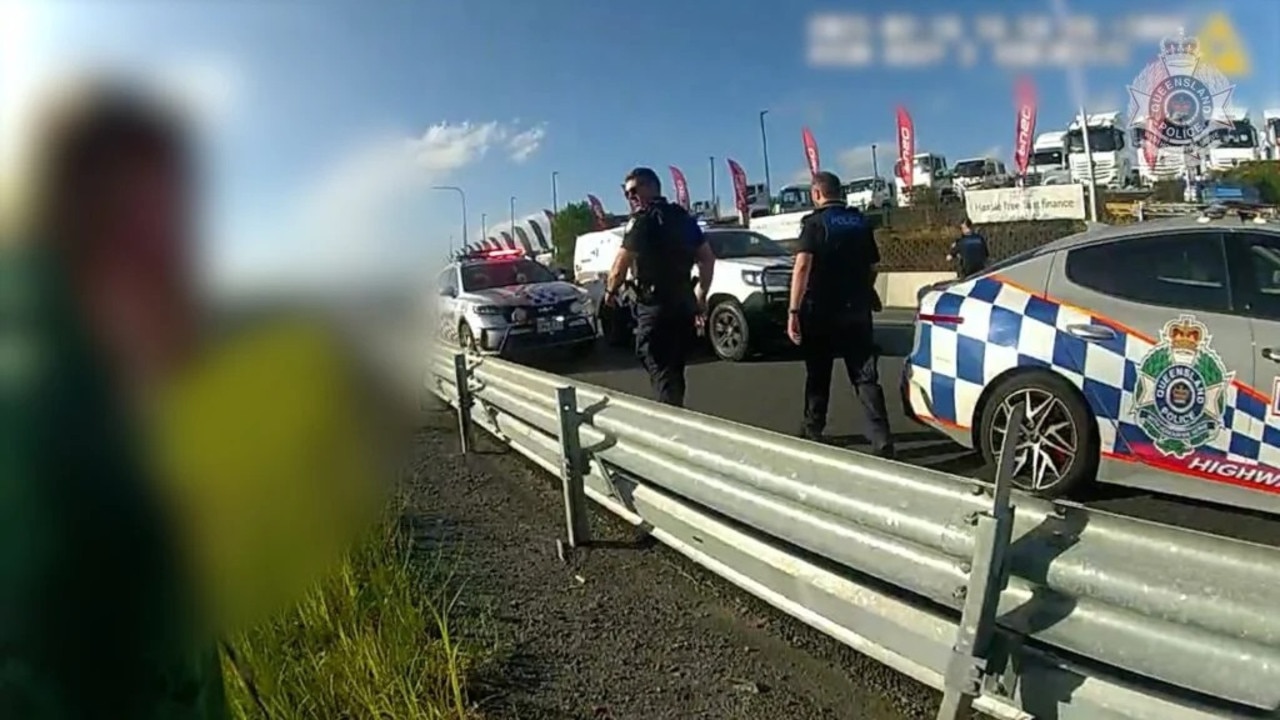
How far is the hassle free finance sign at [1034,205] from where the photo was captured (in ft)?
81.0

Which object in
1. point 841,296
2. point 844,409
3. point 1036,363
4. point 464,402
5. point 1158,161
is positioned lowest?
point 844,409

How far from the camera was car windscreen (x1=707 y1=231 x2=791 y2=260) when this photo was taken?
489 inches

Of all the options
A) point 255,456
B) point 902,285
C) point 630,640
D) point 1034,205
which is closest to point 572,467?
point 630,640

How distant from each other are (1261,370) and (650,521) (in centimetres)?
277

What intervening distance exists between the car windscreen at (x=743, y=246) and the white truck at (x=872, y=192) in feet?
77.1

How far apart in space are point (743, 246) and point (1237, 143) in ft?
89.4

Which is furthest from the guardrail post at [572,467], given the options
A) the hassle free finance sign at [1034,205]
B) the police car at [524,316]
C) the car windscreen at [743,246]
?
the hassle free finance sign at [1034,205]

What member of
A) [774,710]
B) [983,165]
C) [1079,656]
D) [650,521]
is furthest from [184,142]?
[983,165]

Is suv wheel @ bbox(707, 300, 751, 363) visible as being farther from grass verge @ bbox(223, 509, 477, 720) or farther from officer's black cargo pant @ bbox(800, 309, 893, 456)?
grass verge @ bbox(223, 509, 477, 720)

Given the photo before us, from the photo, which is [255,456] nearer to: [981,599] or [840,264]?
[981,599]

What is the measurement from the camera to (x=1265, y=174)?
23906 mm

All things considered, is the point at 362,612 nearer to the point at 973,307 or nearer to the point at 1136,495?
the point at 973,307

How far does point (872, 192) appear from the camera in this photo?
40281 mm

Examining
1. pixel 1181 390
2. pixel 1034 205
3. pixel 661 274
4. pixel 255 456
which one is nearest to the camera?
pixel 255 456
